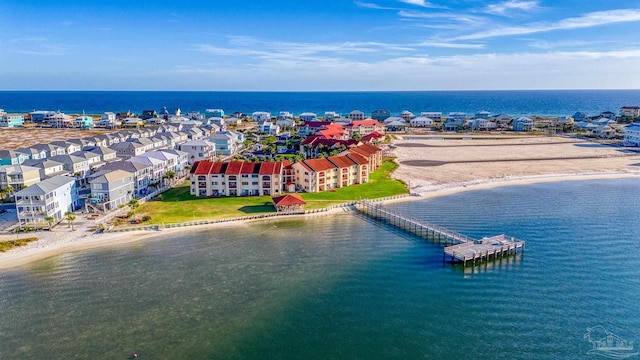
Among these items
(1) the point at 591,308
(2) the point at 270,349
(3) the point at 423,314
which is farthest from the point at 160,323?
(1) the point at 591,308

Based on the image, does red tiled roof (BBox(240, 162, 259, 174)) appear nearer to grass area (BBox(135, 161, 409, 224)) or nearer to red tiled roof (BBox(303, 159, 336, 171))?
grass area (BBox(135, 161, 409, 224))

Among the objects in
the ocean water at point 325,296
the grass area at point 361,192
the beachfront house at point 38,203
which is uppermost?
the beachfront house at point 38,203

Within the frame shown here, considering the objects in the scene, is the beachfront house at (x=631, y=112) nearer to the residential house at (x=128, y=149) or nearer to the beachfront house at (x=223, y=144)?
the beachfront house at (x=223, y=144)

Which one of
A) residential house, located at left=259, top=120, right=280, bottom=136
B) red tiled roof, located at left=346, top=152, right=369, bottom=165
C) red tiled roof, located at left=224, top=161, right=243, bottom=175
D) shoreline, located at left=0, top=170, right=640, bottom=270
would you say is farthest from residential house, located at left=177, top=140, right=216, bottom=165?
residential house, located at left=259, top=120, right=280, bottom=136

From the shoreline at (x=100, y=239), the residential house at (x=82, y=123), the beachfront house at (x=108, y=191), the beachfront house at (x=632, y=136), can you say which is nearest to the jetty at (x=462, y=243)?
the shoreline at (x=100, y=239)

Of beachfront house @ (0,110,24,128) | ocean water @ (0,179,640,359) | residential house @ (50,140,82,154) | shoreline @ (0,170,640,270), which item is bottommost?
ocean water @ (0,179,640,359)

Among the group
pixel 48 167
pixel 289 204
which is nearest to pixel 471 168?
pixel 289 204

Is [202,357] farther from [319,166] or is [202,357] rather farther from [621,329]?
[319,166]
